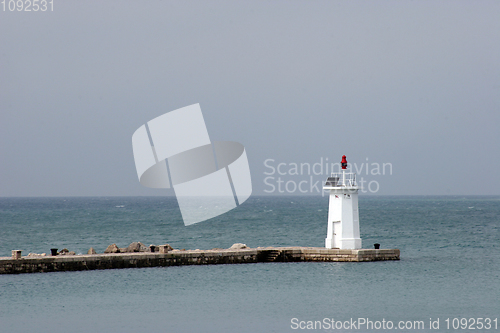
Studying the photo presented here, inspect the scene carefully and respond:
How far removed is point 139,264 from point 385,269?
12280 mm

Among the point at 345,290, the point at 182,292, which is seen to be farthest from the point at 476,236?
the point at 182,292

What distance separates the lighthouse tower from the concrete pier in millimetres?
661

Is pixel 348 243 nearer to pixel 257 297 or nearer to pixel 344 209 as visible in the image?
pixel 344 209

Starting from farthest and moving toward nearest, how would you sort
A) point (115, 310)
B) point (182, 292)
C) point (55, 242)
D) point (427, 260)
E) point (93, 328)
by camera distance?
1. point (55, 242)
2. point (427, 260)
3. point (182, 292)
4. point (115, 310)
5. point (93, 328)

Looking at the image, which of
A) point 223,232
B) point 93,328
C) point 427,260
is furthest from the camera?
point 223,232

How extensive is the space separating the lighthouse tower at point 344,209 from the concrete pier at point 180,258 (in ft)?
2.17

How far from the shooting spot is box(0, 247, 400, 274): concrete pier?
3064 centimetres

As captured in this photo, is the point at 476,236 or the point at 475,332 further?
the point at 476,236

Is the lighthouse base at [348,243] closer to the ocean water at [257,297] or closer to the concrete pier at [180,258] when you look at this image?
the concrete pier at [180,258]

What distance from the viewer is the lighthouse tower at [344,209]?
32750 mm

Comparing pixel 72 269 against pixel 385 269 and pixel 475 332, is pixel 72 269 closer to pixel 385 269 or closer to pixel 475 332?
pixel 385 269

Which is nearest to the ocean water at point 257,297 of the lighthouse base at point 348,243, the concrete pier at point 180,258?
the concrete pier at point 180,258

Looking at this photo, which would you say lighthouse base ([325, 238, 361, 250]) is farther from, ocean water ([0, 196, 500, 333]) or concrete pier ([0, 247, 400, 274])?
ocean water ([0, 196, 500, 333])

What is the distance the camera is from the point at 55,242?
190ft
